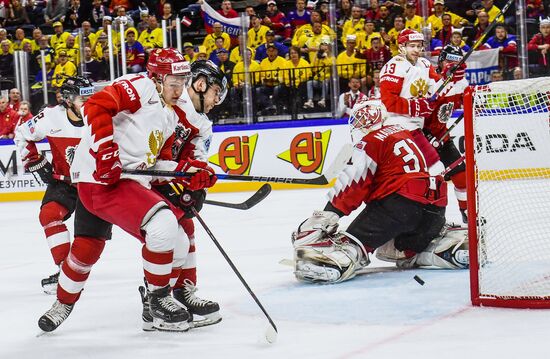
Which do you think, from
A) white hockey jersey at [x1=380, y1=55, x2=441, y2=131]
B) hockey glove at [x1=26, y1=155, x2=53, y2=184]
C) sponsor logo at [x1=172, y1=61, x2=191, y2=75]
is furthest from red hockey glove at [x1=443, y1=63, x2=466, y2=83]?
sponsor logo at [x1=172, y1=61, x2=191, y2=75]

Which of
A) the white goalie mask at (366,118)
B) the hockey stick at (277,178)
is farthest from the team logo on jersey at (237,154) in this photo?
the hockey stick at (277,178)

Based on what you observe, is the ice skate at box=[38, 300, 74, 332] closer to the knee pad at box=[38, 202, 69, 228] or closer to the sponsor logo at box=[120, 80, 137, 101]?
the sponsor logo at box=[120, 80, 137, 101]

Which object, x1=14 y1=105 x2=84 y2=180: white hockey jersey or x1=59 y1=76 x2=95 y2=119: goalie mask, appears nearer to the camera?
x1=59 y1=76 x2=95 y2=119: goalie mask

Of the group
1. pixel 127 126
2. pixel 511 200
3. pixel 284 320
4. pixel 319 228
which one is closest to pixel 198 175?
pixel 127 126

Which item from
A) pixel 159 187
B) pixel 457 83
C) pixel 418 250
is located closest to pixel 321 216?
pixel 418 250

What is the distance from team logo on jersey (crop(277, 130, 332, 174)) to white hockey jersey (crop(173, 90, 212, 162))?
18.3 feet

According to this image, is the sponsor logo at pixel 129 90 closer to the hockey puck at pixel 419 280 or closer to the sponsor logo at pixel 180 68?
the sponsor logo at pixel 180 68

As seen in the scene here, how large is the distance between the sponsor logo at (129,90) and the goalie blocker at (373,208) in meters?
1.30

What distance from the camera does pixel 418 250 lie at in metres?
4.50

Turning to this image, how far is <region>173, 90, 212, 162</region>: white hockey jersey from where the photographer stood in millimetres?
3723

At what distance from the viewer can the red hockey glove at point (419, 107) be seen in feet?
17.4

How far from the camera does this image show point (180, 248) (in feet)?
11.8

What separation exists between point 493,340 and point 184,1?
10.7m

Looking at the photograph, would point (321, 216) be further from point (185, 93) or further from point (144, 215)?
point (144, 215)
